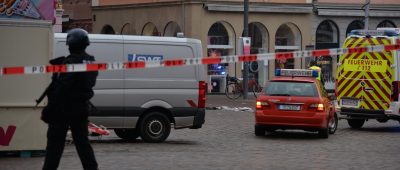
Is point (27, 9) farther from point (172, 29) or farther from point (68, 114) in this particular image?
point (172, 29)

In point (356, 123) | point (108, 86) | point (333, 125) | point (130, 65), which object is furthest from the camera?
point (356, 123)

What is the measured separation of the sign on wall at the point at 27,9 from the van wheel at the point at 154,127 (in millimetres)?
3684

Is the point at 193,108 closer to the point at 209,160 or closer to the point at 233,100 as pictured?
the point at 209,160

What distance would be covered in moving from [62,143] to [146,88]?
7572 mm

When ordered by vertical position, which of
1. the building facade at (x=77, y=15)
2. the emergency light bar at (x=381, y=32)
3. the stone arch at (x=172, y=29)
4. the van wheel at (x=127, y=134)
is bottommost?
the van wheel at (x=127, y=134)

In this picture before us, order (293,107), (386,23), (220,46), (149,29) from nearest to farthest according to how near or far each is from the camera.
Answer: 1. (293,107)
2. (220,46)
3. (149,29)
4. (386,23)

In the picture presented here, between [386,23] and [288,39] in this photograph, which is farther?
[386,23]

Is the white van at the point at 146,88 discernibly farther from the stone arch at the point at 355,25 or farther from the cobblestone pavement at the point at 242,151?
the stone arch at the point at 355,25

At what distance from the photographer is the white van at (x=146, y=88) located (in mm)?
16656

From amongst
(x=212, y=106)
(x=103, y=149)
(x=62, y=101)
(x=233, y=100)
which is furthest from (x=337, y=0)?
(x=62, y=101)

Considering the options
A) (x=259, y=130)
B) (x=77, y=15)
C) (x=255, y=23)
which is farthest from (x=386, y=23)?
(x=259, y=130)

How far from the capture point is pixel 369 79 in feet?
76.1

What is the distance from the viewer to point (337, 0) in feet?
161

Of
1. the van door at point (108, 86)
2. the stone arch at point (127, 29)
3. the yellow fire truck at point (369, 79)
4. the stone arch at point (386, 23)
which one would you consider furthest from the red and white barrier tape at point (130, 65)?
the stone arch at point (386, 23)
